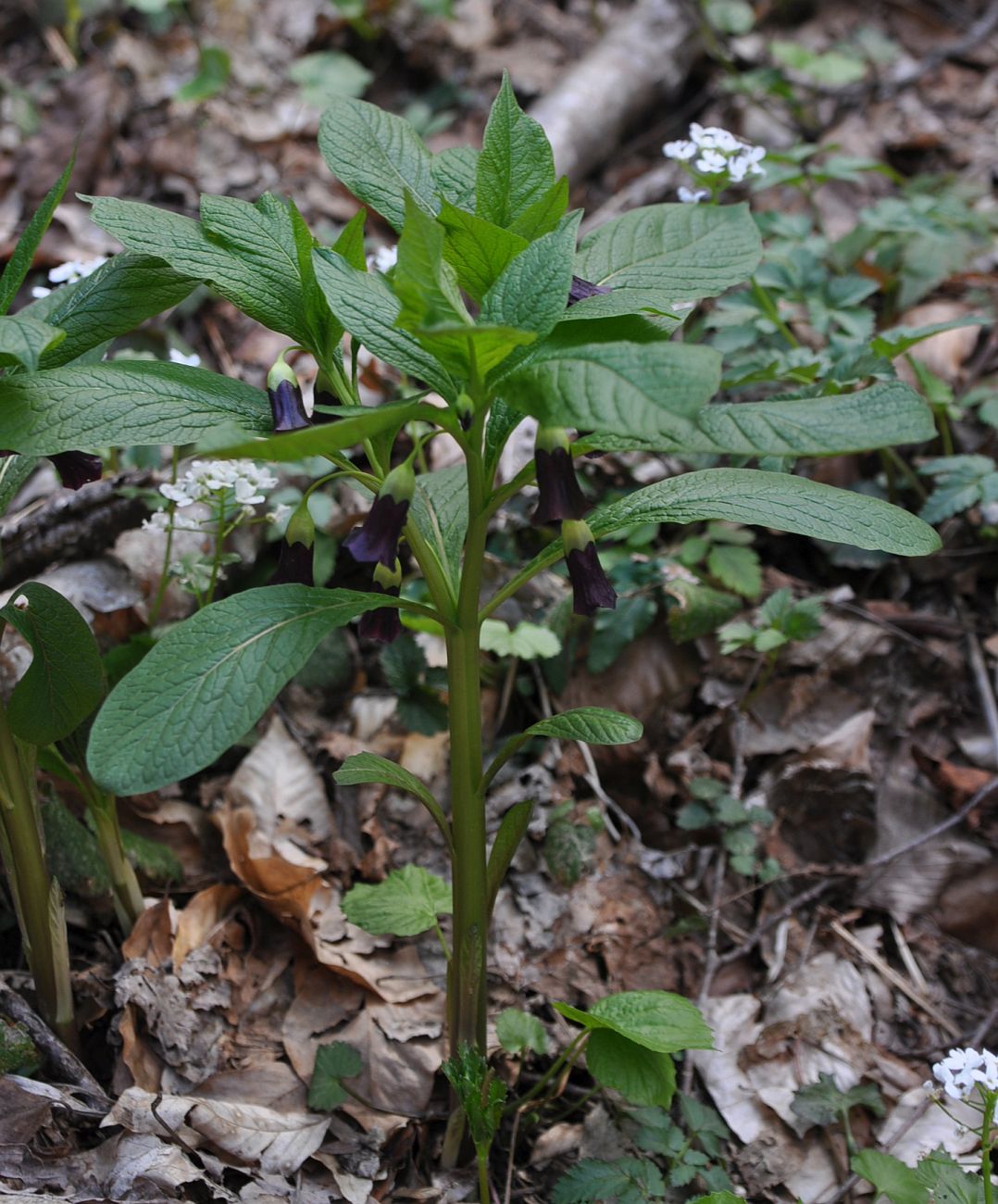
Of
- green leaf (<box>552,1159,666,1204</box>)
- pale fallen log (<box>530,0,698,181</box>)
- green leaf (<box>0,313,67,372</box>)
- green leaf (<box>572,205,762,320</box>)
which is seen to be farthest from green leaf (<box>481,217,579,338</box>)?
pale fallen log (<box>530,0,698,181</box>)

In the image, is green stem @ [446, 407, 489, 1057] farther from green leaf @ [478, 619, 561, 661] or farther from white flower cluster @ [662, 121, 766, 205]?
white flower cluster @ [662, 121, 766, 205]

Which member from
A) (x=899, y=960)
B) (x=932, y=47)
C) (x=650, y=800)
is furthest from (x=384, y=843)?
(x=932, y=47)

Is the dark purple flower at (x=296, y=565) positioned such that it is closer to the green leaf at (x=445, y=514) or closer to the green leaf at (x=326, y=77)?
the green leaf at (x=445, y=514)

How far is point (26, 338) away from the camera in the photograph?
1.21 meters

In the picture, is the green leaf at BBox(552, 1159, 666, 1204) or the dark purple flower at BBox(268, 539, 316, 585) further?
the green leaf at BBox(552, 1159, 666, 1204)

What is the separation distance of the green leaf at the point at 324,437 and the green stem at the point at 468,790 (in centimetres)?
20

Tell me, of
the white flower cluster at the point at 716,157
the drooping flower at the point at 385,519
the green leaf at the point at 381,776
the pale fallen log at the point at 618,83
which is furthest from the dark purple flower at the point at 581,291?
the pale fallen log at the point at 618,83

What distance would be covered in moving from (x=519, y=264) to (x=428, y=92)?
3.78 m

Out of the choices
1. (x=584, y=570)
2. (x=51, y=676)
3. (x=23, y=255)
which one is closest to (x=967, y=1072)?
(x=584, y=570)

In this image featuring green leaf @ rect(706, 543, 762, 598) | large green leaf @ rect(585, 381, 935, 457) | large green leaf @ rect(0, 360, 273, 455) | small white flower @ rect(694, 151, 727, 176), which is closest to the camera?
large green leaf @ rect(585, 381, 935, 457)

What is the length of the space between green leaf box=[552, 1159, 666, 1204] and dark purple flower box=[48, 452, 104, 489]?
4.54 ft

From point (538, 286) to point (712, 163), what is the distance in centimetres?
127

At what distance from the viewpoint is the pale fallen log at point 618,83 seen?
4.04 m

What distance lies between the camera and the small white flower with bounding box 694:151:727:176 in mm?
2246
